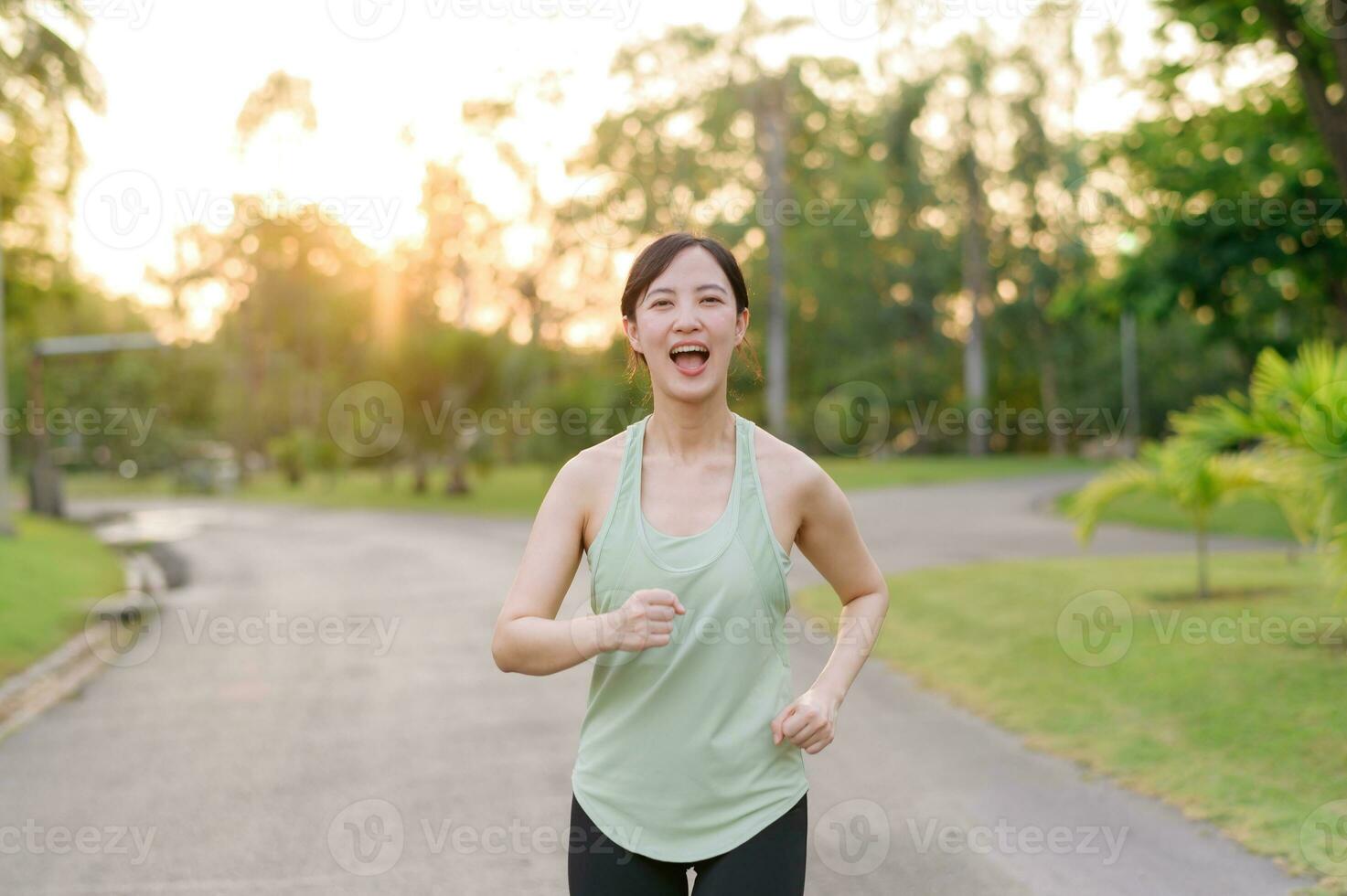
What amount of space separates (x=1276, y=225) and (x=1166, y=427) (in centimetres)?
4371

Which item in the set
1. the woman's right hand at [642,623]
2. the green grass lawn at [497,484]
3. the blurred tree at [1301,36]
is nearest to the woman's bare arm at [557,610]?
the woman's right hand at [642,623]

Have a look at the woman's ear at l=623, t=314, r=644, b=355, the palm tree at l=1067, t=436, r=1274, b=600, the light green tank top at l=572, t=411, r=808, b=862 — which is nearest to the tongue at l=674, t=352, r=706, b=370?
the woman's ear at l=623, t=314, r=644, b=355

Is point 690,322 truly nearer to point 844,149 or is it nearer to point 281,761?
point 281,761

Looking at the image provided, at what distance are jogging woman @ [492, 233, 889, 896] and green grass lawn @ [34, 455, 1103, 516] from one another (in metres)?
28.9

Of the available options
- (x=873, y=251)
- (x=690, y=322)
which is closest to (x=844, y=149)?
→ (x=873, y=251)

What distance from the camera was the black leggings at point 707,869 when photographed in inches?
88.4

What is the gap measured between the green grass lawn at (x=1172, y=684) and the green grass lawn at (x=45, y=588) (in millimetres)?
7196

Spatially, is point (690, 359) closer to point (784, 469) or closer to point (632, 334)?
point (632, 334)

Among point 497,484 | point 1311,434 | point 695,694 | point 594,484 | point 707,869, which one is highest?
point 594,484

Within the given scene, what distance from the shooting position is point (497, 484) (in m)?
44.3

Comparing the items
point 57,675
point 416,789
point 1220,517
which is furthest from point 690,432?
point 1220,517

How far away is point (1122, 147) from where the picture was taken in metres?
21.1

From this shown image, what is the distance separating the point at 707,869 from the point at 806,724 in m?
0.32

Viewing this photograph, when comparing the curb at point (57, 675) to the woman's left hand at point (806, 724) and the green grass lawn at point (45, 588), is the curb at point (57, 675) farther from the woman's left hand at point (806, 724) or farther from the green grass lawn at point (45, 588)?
the woman's left hand at point (806, 724)
